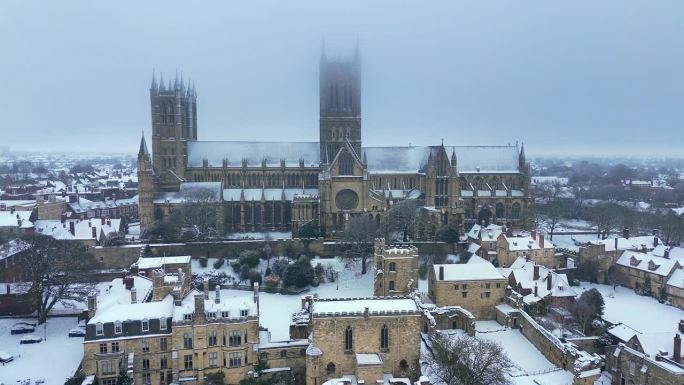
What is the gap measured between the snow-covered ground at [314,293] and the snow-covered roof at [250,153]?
21.3 meters

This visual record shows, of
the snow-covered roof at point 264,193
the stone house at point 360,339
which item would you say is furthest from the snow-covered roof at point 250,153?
the stone house at point 360,339

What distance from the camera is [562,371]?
3588 cm

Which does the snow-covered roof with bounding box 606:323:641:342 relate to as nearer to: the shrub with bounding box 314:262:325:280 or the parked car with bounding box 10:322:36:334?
the shrub with bounding box 314:262:325:280

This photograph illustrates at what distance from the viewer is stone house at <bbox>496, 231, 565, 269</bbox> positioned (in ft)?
197

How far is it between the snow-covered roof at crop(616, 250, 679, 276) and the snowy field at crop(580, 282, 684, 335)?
9.37 feet

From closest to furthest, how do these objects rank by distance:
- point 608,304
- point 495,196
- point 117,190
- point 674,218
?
1. point 608,304
2. point 674,218
3. point 495,196
4. point 117,190

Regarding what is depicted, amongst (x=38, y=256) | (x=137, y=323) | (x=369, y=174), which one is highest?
(x=369, y=174)

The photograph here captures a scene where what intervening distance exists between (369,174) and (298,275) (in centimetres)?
2526

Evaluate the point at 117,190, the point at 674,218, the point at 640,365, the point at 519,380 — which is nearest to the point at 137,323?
the point at 519,380

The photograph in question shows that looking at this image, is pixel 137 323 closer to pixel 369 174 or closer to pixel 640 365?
pixel 640 365

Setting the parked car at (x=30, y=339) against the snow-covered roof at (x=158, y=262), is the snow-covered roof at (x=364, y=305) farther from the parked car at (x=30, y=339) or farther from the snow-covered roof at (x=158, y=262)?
the parked car at (x=30, y=339)

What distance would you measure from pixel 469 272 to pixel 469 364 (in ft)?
52.1

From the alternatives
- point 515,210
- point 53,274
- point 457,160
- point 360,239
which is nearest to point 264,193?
point 360,239

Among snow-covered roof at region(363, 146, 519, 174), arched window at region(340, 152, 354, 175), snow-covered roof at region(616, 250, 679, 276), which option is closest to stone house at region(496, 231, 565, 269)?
snow-covered roof at region(616, 250, 679, 276)
